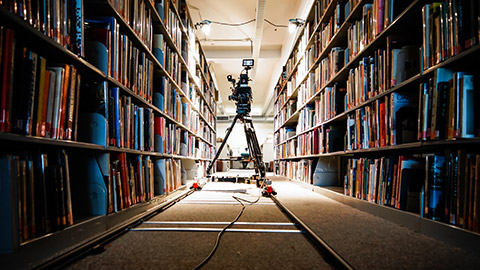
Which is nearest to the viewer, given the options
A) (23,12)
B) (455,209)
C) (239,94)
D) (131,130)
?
(23,12)

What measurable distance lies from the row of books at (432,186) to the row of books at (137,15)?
1.73 meters

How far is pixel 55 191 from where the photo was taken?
861mm

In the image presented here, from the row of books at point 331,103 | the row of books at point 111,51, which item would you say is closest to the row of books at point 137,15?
the row of books at point 111,51

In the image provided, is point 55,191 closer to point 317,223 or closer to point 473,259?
point 317,223

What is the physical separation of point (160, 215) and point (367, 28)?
6.19 feet

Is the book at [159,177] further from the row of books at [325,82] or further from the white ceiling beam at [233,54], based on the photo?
the white ceiling beam at [233,54]

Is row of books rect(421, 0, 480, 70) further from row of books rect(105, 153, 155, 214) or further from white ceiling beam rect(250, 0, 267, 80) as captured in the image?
white ceiling beam rect(250, 0, 267, 80)

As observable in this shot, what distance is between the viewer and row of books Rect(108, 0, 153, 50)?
137cm

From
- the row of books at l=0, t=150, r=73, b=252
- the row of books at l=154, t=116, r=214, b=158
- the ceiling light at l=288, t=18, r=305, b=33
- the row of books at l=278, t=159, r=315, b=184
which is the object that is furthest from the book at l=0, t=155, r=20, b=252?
the ceiling light at l=288, t=18, r=305, b=33

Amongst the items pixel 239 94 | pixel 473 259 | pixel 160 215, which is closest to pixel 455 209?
pixel 473 259

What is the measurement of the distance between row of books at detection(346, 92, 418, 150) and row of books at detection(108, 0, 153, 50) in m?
1.62

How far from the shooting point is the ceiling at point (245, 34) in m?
4.20

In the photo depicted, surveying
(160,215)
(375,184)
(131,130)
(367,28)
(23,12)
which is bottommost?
(160,215)

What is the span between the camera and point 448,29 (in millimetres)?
1008
